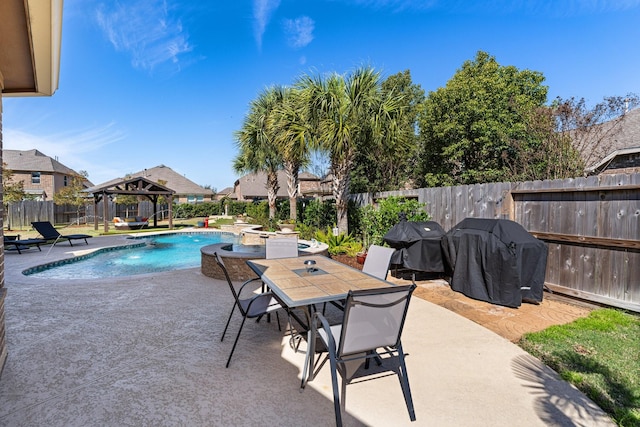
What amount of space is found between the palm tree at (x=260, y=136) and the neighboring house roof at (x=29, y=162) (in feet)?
86.9

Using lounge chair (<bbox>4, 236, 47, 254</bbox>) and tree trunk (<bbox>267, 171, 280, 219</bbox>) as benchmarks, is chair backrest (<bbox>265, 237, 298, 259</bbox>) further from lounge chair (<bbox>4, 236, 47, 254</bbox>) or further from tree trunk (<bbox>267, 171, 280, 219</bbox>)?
tree trunk (<bbox>267, 171, 280, 219</bbox>)

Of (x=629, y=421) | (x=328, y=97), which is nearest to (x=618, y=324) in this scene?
(x=629, y=421)

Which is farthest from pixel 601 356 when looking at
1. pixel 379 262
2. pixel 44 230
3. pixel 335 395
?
pixel 44 230

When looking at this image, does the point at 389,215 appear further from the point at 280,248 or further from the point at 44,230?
the point at 44,230

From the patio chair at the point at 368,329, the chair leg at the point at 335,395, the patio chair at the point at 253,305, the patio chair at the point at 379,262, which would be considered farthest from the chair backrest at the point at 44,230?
the chair leg at the point at 335,395

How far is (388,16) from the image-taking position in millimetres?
11914

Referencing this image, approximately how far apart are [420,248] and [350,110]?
446 cm

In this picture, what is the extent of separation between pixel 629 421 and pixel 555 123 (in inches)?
501

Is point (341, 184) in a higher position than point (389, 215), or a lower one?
higher

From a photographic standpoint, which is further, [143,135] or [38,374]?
[143,135]

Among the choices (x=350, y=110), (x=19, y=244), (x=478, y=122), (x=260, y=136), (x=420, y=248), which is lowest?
(x=19, y=244)

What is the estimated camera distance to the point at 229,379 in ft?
9.36

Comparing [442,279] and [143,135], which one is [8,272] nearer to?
[442,279]

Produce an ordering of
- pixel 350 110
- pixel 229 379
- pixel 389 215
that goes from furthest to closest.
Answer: pixel 350 110, pixel 389 215, pixel 229 379
